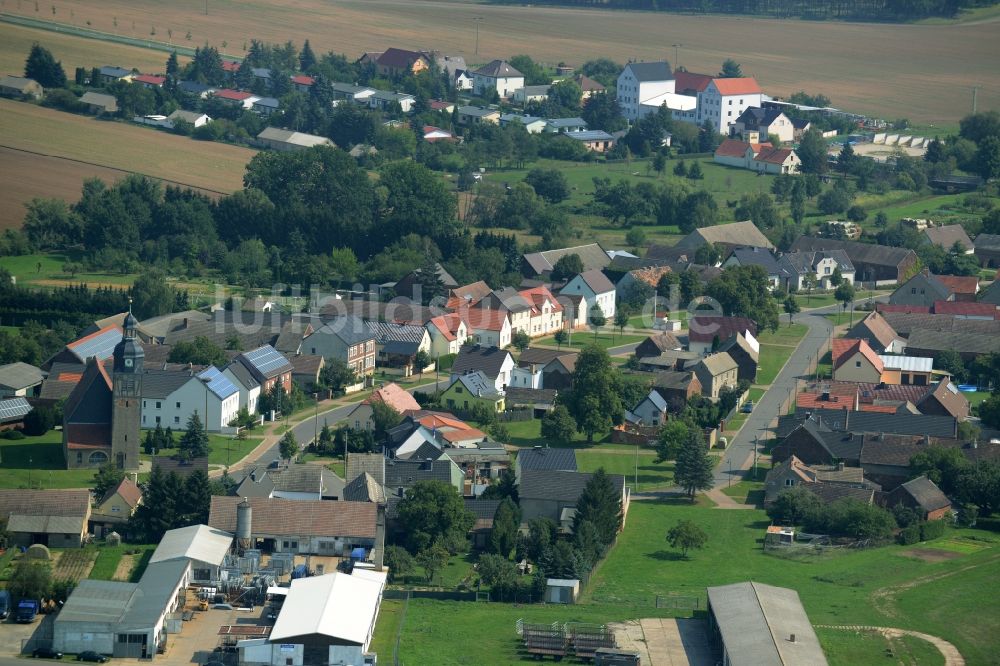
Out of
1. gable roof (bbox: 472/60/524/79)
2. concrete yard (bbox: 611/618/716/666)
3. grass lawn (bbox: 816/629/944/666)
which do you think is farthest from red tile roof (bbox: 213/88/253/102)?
grass lawn (bbox: 816/629/944/666)

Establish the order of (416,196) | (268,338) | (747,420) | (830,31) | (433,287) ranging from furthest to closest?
(830,31)
(416,196)
(433,287)
(268,338)
(747,420)

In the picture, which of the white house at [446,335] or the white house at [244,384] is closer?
the white house at [244,384]

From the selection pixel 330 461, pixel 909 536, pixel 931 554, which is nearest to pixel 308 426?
pixel 330 461

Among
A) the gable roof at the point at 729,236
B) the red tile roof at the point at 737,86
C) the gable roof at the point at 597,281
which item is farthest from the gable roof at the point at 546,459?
the red tile roof at the point at 737,86

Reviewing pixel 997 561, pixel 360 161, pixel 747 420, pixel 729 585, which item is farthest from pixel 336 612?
pixel 360 161

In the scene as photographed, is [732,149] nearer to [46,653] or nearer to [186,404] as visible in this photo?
[186,404]

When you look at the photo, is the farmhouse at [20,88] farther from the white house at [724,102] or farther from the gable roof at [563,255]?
the gable roof at [563,255]

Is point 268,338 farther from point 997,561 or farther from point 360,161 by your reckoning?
point 360,161

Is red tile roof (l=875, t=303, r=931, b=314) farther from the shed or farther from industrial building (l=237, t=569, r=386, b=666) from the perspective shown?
industrial building (l=237, t=569, r=386, b=666)
